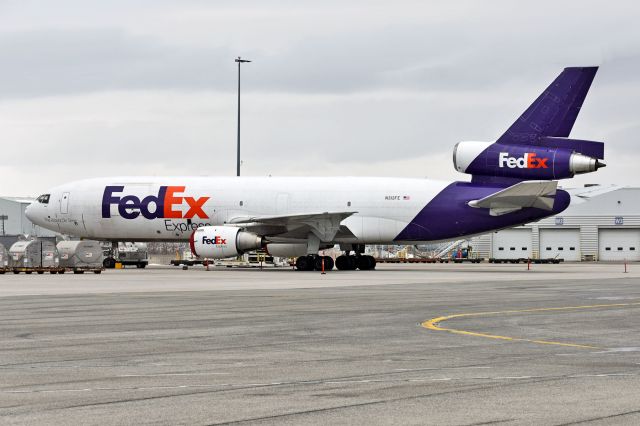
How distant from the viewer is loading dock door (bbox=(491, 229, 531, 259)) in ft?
327

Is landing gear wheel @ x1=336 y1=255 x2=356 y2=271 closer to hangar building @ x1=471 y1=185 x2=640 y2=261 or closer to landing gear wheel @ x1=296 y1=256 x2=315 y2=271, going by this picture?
landing gear wheel @ x1=296 y1=256 x2=315 y2=271

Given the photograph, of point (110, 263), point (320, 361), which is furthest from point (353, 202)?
point (320, 361)

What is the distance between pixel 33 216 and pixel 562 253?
54.9 metres

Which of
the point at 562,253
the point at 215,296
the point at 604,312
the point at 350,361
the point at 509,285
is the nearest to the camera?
the point at 350,361

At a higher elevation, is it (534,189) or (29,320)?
(534,189)

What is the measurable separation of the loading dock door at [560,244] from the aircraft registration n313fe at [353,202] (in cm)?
4322

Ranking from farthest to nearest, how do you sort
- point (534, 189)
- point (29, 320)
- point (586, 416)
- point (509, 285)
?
1. point (534, 189)
2. point (509, 285)
3. point (29, 320)
4. point (586, 416)

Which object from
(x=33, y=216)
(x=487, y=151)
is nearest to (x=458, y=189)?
(x=487, y=151)

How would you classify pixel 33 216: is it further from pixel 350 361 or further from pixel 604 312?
pixel 350 361

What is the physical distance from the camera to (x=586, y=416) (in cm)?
996

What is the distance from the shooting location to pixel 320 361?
14.5 meters

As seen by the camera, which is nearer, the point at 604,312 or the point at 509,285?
the point at 604,312

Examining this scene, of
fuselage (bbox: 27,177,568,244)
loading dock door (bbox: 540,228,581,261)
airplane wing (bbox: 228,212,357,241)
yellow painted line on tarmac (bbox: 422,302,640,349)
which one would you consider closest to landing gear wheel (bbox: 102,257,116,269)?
fuselage (bbox: 27,177,568,244)

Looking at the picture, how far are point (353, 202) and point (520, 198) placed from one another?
9.19 metres
